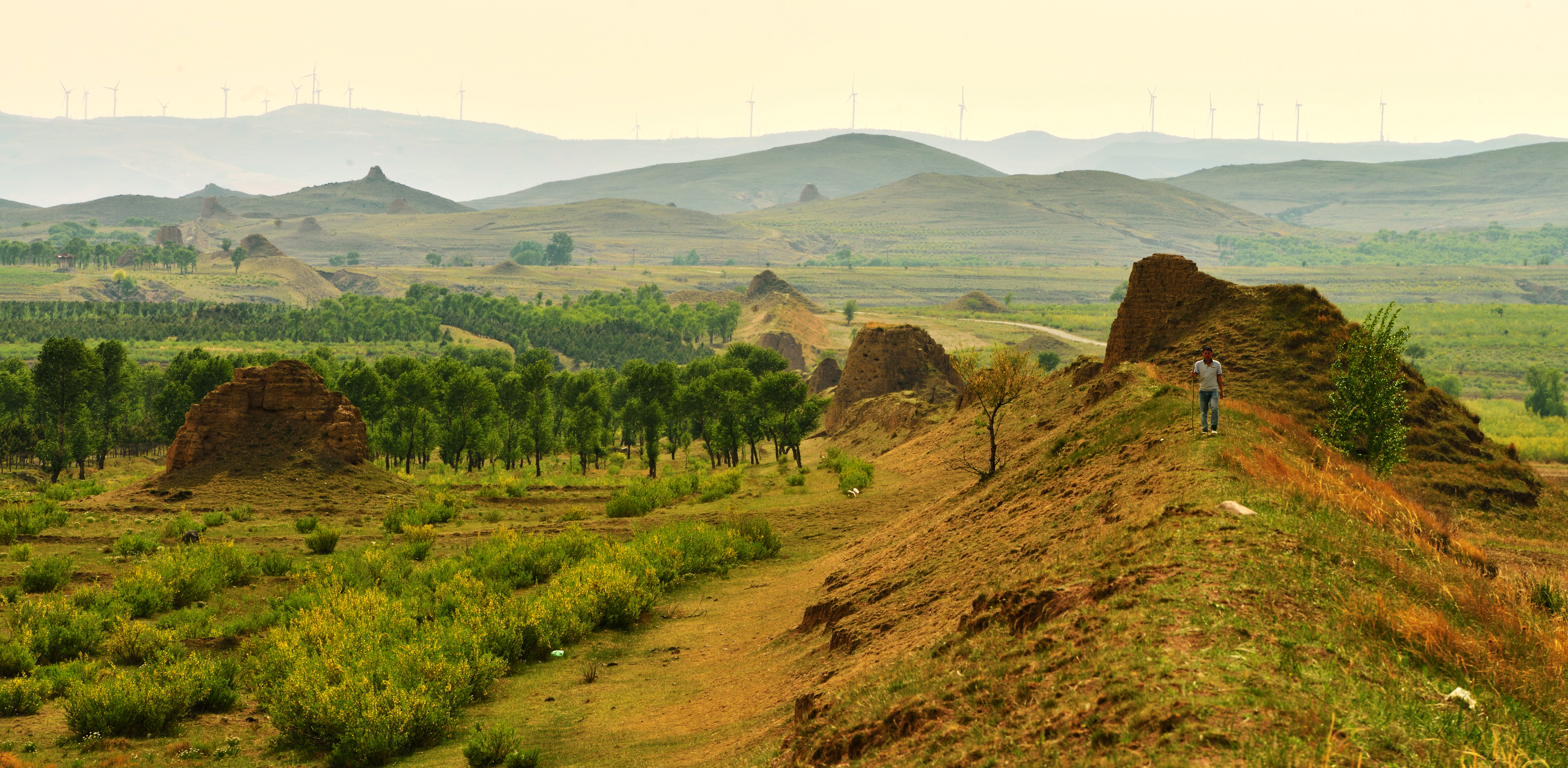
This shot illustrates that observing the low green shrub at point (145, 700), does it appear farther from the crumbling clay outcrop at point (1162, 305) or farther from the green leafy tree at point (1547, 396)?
the green leafy tree at point (1547, 396)

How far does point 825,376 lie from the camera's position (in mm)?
136000

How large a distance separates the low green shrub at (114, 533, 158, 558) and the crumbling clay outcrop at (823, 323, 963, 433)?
2562 inches

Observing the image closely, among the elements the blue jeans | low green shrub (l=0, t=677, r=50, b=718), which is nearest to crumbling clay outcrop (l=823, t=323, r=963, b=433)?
the blue jeans

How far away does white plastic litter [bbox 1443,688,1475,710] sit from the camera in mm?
11070

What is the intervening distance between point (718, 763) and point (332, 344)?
7966 inches

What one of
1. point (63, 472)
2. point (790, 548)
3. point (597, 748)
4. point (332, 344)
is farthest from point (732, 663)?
point (332, 344)

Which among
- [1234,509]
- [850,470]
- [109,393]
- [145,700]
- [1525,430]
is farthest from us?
[1525,430]

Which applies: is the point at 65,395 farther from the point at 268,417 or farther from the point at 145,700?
the point at 145,700

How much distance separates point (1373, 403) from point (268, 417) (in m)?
59.6

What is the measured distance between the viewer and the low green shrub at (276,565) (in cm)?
3988

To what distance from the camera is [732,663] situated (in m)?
26.6

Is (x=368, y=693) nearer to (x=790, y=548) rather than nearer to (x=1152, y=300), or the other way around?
(x=790, y=548)

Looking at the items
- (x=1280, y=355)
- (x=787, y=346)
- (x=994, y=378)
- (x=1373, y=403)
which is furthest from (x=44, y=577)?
(x=787, y=346)

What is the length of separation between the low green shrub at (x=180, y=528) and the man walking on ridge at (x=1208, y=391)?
151ft
